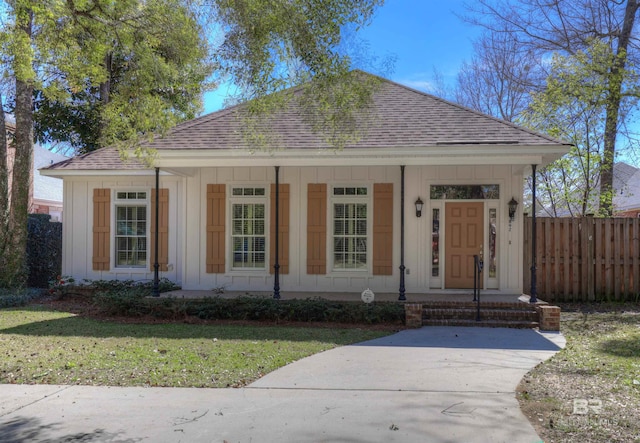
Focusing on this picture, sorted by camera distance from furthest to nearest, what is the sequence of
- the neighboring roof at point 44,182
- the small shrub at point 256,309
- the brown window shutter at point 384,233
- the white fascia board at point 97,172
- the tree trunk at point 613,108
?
the neighboring roof at point 44,182
the tree trunk at point 613,108
the white fascia board at point 97,172
the brown window shutter at point 384,233
the small shrub at point 256,309

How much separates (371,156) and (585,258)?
582 centimetres

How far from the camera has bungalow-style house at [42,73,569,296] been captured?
35.2 ft

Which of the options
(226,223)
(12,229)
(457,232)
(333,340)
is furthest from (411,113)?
(12,229)

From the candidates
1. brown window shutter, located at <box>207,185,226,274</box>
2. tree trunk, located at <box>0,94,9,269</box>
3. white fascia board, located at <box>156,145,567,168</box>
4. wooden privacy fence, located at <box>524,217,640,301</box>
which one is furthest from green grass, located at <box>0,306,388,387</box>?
wooden privacy fence, located at <box>524,217,640,301</box>

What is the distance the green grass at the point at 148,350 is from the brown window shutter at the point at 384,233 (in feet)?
9.06

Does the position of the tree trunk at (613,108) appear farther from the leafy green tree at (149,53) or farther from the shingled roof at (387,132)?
the leafy green tree at (149,53)

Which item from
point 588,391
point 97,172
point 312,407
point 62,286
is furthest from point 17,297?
point 588,391

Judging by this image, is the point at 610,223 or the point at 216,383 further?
the point at 610,223

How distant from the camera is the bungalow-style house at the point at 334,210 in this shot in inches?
422

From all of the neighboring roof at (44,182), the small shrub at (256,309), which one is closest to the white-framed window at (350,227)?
the small shrub at (256,309)

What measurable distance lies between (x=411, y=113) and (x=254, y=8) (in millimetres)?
6471

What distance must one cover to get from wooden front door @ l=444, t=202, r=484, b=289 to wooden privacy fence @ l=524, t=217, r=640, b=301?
61.8 inches

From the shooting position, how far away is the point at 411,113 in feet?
38.6

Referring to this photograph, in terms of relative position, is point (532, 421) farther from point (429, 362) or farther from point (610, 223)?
point (610, 223)
